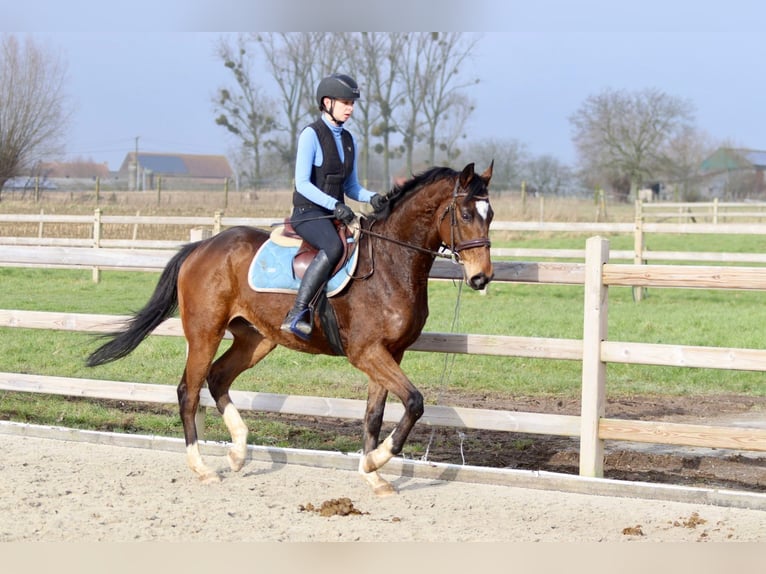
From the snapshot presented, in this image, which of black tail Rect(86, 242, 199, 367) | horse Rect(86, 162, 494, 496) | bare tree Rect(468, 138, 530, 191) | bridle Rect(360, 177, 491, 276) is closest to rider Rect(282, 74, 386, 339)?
horse Rect(86, 162, 494, 496)

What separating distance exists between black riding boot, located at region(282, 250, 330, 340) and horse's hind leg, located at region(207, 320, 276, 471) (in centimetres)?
91

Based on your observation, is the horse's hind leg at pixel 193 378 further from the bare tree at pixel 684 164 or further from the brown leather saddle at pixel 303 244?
the bare tree at pixel 684 164

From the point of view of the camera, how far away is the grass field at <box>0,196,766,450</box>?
8.53 metres

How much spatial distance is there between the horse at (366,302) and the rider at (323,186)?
19 cm

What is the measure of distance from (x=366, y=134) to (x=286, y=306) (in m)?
34.9

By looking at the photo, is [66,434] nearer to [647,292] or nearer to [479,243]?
[479,243]

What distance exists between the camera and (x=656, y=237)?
32125mm

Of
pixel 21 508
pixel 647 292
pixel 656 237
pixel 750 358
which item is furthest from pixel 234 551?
pixel 656 237

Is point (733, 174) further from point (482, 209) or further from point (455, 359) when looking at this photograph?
point (482, 209)

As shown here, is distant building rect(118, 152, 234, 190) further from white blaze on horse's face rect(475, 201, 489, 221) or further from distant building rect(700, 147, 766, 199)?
white blaze on horse's face rect(475, 201, 489, 221)

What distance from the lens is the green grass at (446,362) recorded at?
8.33 meters

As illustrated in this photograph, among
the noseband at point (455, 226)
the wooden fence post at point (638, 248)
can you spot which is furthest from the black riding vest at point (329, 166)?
the wooden fence post at point (638, 248)

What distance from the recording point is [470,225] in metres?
5.33

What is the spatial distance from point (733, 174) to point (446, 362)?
66189 mm
